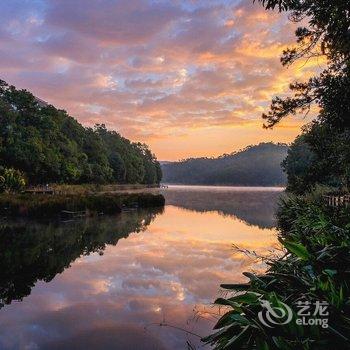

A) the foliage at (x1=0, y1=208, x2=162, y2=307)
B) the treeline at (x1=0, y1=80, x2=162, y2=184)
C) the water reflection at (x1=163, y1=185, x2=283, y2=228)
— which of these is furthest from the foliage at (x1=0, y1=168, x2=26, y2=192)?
the foliage at (x1=0, y1=208, x2=162, y2=307)

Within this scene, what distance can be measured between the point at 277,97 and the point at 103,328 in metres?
8.80

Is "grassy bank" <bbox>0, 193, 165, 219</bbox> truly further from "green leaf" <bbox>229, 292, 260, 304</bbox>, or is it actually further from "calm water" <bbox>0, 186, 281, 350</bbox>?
"green leaf" <bbox>229, 292, 260, 304</bbox>

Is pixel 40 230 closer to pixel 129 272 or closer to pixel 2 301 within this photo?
pixel 129 272

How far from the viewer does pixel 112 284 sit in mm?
8055

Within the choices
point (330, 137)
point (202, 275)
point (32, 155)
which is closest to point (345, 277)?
point (202, 275)

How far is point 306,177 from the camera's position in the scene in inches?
603

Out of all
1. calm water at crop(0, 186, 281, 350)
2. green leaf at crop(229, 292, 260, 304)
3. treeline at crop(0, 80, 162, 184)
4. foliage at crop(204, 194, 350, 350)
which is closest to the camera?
foliage at crop(204, 194, 350, 350)

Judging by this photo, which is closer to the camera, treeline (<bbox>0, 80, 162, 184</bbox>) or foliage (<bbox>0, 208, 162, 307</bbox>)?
foliage (<bbox>0, 208, 162, 307</bbox>)

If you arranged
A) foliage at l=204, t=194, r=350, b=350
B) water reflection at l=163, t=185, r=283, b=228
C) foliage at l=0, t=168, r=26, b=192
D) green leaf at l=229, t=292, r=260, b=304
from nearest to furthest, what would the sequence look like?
foliage at l=204, t=194, r=350, b=350
green leaf at l=229, t=292, r=260, b=304
water reflection at l=163, t=185, r=283, b=228
foliage at l=0, t=168, r=26, b=192

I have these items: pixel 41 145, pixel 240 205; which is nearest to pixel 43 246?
pixel 240 205

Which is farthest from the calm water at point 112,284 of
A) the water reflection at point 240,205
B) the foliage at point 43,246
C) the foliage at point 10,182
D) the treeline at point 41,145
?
the treeline at point 41,145

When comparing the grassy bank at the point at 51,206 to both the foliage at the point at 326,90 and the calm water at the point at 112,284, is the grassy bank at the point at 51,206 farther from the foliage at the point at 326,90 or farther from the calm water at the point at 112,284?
the foliage at the point at 326,90

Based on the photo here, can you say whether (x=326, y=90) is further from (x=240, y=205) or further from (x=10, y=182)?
(x=10, y=182)

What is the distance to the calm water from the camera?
17.6ft
